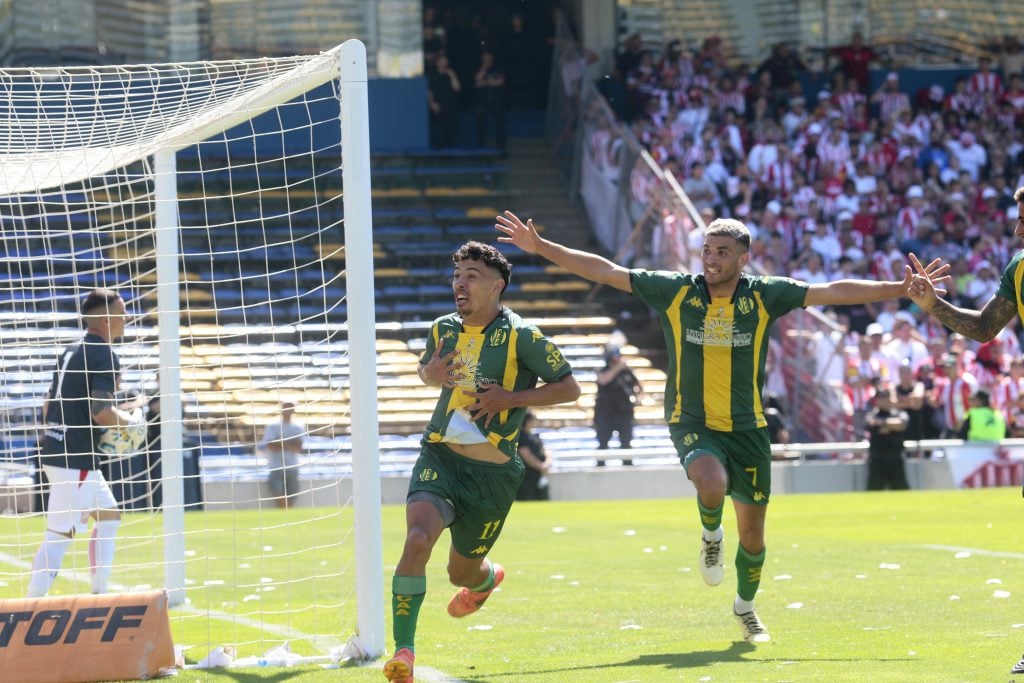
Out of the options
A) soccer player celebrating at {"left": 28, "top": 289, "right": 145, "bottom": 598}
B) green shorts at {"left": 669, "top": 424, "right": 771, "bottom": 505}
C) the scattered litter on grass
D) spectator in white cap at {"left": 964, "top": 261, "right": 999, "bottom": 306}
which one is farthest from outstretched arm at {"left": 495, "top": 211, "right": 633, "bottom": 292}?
spectator in white cap at {"left": 964, "top": 261, "right": 999, "bottom": 306}

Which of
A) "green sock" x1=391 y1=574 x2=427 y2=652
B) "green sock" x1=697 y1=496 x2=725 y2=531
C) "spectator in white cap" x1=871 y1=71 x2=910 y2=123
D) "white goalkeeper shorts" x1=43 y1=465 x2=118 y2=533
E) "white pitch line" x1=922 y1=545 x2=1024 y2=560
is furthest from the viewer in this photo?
"spectator in white cap" x1=871 y1=71 x2=910 y2=123

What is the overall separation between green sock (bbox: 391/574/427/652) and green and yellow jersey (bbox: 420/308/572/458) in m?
0.81

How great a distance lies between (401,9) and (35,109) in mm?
23965

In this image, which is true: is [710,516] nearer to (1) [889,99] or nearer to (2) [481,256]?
(2) [481,256]

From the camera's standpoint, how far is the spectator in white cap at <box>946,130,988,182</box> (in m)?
30.6

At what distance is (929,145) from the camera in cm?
3077

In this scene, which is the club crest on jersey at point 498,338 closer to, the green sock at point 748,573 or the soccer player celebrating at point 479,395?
the soccer player celebrating at point 479,395

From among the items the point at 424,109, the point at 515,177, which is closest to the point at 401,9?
the point at 424,109

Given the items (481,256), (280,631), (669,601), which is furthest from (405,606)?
(669,601)

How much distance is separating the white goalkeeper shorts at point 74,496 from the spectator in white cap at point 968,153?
23.2 meters

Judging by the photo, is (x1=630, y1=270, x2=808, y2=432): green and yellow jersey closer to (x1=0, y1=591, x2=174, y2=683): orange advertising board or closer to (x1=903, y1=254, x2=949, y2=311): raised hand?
(x1=903, y1=254, x2=949, y2=311): raised hand

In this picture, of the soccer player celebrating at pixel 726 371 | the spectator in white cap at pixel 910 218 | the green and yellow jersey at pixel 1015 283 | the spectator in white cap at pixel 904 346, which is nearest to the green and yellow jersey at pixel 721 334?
the soccer player celebrating at pixel 726 371

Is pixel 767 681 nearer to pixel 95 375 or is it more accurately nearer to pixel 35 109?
pixel 95 375

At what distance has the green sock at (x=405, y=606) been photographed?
707 centimetres
